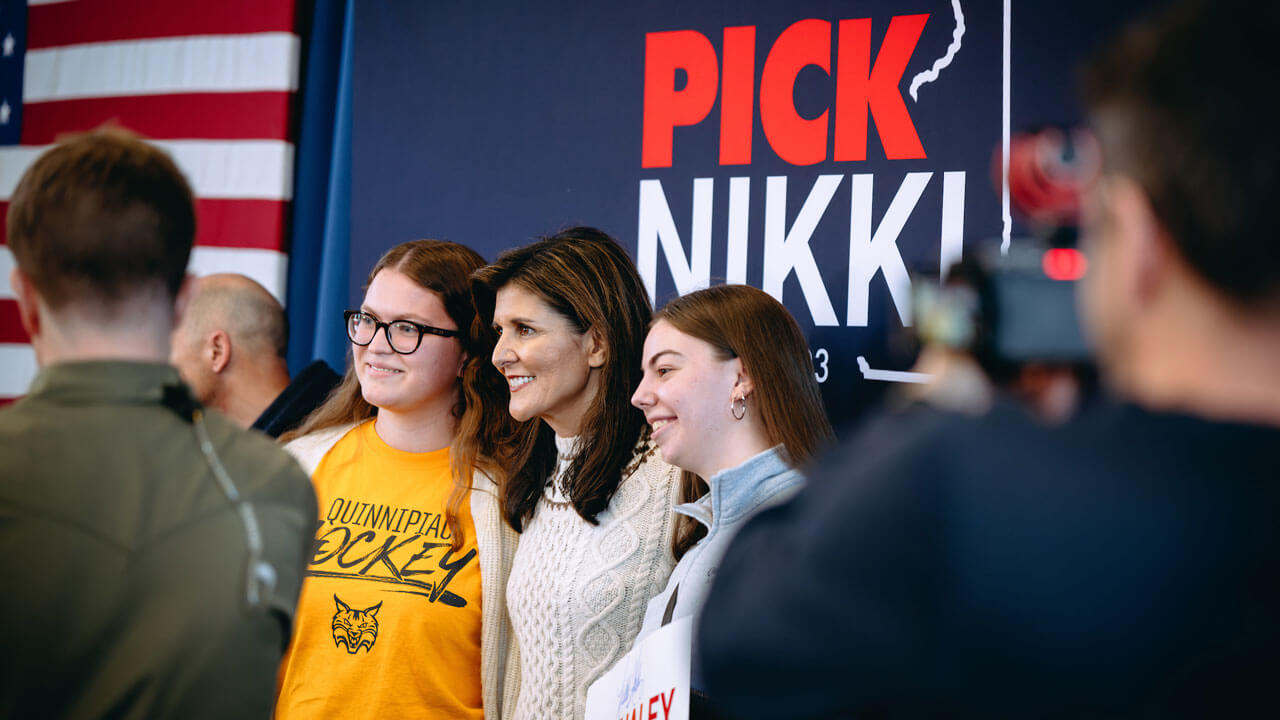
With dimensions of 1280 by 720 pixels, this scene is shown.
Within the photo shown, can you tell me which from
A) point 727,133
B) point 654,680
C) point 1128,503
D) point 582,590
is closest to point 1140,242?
point 1128,503

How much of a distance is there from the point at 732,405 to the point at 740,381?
5 centimetres

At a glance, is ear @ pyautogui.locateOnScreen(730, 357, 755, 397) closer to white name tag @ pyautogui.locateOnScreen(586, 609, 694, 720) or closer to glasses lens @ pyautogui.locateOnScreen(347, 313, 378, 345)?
white name tag @ pyautogui.locateOnScreen(586, 609, 694, 720)

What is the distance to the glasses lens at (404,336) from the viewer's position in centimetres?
260

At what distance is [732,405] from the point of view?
204 cm

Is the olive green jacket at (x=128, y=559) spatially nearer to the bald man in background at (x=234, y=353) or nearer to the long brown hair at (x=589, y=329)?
the long brown hair at (x=589, y=329)

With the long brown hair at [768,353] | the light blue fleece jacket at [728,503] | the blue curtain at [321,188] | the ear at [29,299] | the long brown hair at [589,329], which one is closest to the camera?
the ear at [29,299]

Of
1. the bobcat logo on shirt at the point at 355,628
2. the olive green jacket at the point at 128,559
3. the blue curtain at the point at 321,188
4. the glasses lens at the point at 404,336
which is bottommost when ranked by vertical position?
the bobcat logo on shirt at the point at 355,628

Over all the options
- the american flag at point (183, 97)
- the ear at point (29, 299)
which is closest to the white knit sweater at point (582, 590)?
the ear at point (29, 299)

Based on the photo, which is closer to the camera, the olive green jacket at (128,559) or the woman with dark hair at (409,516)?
the olive green jacket at (128,559)

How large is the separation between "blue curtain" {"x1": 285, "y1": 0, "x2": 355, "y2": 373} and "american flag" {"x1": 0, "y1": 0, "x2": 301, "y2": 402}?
61mm

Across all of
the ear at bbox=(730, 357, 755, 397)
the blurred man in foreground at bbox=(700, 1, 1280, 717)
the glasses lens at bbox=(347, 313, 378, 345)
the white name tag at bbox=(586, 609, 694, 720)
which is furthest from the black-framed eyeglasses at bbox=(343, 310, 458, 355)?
the blurred man in foreground at bbox=(700, 1, 1280, 717)

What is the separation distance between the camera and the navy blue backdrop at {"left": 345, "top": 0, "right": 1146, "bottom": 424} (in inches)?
103

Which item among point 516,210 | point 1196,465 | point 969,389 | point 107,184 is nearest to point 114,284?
point 107,184

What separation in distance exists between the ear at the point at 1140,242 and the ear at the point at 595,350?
1766 mm
